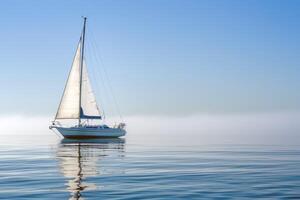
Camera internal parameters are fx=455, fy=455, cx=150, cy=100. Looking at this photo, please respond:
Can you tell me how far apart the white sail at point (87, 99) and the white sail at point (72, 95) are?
126 centimetres

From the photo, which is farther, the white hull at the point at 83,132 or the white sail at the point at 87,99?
the white sail at the point at 87,99

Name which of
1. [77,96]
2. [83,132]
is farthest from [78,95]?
[83,132]

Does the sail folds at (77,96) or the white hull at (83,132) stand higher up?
the sail folds at (77,96)

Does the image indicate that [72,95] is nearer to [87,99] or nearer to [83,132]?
[87,99]

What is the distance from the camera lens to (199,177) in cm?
2355

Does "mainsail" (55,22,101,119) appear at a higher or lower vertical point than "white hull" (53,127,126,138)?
higher

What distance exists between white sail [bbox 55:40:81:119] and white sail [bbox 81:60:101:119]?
1.26m

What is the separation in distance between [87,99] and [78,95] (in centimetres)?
233

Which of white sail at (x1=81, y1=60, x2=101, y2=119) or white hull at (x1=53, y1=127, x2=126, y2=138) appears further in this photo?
white sail at (x1=81, y1=60, x2=101, y2=119)

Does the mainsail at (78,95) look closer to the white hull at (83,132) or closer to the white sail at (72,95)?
the white sail at (72,95)

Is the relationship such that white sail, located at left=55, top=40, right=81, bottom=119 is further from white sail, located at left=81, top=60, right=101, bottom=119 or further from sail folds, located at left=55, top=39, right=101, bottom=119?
white sail, located at left=81, top=60, right=101, bottom=119

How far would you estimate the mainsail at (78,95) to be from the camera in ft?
292

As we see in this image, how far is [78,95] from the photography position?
3499 inches

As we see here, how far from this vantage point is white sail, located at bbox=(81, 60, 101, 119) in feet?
295
